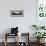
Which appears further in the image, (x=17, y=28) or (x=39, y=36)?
(x=17, y=28)

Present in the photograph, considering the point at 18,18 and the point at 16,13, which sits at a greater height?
the point at 16,13

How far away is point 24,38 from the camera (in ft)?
22.9

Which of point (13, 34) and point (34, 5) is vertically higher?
point (34, 5)

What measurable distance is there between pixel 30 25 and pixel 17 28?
60 cm

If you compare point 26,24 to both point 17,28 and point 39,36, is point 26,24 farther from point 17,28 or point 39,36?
point 39,36

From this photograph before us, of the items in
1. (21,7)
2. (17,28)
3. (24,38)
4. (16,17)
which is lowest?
(24,38)

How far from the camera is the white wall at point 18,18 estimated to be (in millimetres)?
6762

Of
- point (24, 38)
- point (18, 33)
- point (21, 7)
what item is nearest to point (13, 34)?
point (18, 33)

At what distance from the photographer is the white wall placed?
6.76m

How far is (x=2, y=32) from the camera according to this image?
6.86m

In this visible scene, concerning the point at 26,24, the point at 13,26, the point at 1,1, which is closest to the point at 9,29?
the point at 13,26

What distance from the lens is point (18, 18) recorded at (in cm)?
682

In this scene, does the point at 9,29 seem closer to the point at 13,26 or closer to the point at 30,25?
the point at 13,26

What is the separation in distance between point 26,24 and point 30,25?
18 centimetres
